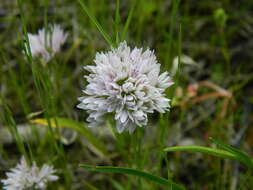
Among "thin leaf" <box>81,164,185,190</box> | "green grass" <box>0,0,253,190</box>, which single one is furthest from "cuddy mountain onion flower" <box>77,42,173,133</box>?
"green grass" <box>0,0,253,190</box>

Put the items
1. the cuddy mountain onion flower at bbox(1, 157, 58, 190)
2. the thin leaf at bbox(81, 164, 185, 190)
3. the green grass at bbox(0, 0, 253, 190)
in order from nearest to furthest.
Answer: the thin leaf at bbox(81, 164, 185, 190)
the cuddy mountain onion flower at bbox(1, 157, 58, 190)
the green grass at bbox(0, 0, 253, 190)

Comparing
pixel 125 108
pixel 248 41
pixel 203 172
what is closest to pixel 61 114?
pixel 203 172

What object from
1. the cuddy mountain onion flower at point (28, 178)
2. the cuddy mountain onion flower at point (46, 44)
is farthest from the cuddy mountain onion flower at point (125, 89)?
the cuddy mountain onion flower at point (46, 44)

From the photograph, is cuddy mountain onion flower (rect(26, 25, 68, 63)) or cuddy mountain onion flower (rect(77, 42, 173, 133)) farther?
cuddy mountain onion flower (rect(26, 25, 68, 63))

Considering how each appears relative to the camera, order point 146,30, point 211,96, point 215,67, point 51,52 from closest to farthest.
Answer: point 51,52 < point 211,96 < point 215,67 < point 146,30

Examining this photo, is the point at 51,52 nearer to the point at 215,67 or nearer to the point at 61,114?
the point at 61,114

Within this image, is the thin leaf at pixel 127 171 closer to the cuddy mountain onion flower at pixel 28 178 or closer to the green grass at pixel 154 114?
the green grass at pixel 154 114

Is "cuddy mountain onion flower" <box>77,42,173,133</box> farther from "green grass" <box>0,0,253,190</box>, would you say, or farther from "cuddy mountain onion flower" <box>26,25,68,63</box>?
"cuddy mountain onion flower" <box>26,25,68,63</box>
